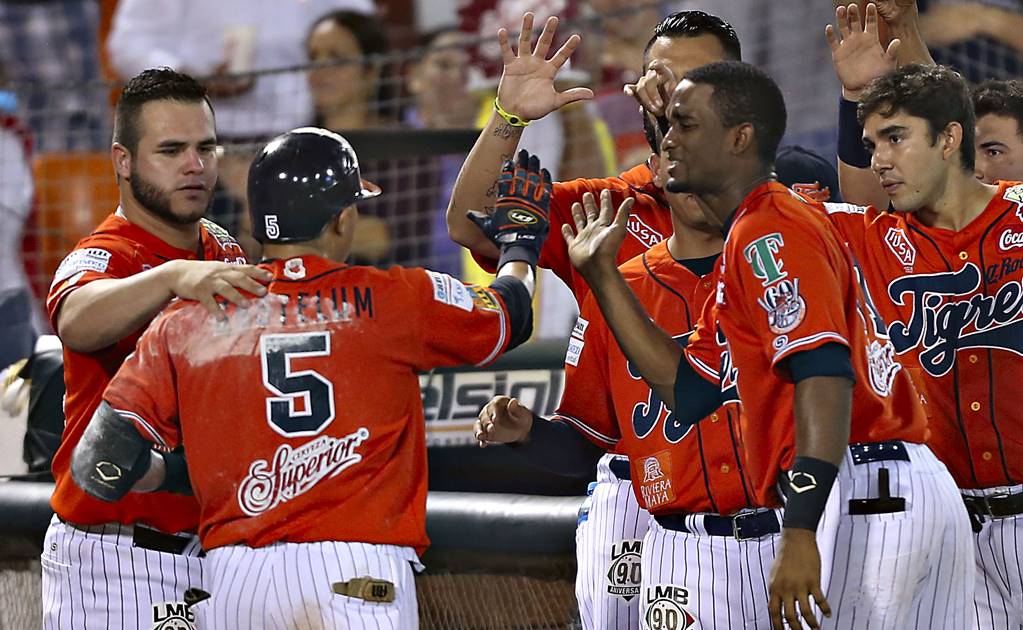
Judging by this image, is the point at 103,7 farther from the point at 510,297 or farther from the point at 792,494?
the point at 792,494

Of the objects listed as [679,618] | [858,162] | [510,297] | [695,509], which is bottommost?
[679,618]

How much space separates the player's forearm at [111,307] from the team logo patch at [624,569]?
1.26 metres

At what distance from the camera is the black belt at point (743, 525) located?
3.18 m

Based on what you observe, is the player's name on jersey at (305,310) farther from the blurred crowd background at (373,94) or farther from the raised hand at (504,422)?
the blurred crowd background at (373,94)

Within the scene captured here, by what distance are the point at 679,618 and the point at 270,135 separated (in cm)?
510

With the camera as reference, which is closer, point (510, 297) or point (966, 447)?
point (510, 297)

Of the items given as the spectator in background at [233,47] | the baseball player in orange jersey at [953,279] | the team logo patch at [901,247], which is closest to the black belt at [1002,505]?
the baseball player in orange jersey at [953,279]

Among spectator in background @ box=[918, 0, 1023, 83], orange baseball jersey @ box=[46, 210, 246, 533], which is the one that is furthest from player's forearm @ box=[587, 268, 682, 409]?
spectator in background @ box=[918, 0, 1023, 83]

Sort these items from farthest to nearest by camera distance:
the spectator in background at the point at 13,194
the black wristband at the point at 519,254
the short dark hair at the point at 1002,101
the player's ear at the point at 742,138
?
1. the spectator in background at the point at 13,194
2. the short dark hair at the point at 1002,101
3. the black wristband at the point at 519,254
4. the player's ear at the point at 742,138

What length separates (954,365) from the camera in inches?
142

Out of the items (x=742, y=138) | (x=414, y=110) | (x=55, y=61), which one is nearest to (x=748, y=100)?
(x=742, y=138)

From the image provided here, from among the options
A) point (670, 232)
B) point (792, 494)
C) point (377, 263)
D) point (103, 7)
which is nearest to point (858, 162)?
point (670, 232)

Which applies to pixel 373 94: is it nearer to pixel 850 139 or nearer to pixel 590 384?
pixel 850 139

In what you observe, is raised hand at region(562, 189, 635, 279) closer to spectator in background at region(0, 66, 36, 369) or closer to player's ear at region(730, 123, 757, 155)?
player's ear at region(730, 123, 757, 155)
